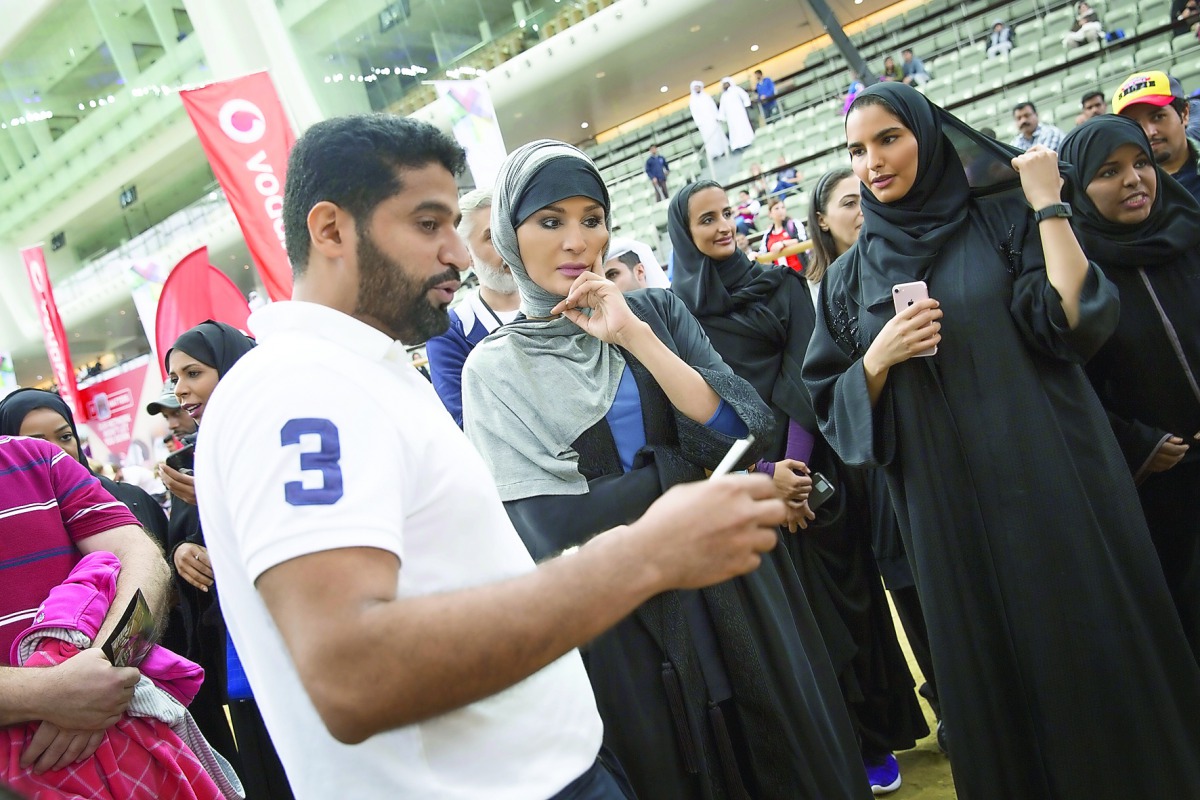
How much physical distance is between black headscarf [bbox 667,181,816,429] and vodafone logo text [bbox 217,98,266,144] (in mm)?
3648

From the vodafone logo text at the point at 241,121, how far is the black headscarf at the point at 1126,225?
470 centimetres

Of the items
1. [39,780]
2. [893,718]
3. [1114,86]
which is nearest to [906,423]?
[893,718]

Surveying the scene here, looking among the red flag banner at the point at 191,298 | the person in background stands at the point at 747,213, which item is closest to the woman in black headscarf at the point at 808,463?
the red flag banner at the point at 191,298

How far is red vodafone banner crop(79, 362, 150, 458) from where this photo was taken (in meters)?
9.91

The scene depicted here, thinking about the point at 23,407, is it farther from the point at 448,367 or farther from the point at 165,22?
the point at 165,22

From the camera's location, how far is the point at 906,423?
1.84 meters

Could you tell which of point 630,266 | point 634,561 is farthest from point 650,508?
point 630,266

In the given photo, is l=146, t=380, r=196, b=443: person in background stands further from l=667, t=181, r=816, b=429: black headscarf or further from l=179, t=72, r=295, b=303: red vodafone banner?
l=179, t=72, r=295, b=303: red vodafone banner

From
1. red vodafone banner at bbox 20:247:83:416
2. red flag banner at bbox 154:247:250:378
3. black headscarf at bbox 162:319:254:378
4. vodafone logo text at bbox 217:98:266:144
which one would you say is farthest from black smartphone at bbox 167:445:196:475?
red vodafone banner at bbox 20:247:83:416

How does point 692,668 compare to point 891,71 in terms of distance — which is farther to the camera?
point 891,71

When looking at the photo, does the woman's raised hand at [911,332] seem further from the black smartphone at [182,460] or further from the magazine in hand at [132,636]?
the black smartphone at [182,460]

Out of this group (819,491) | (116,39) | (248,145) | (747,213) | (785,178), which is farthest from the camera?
(116,39)

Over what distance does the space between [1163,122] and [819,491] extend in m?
2.04

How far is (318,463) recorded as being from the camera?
2.45ft
